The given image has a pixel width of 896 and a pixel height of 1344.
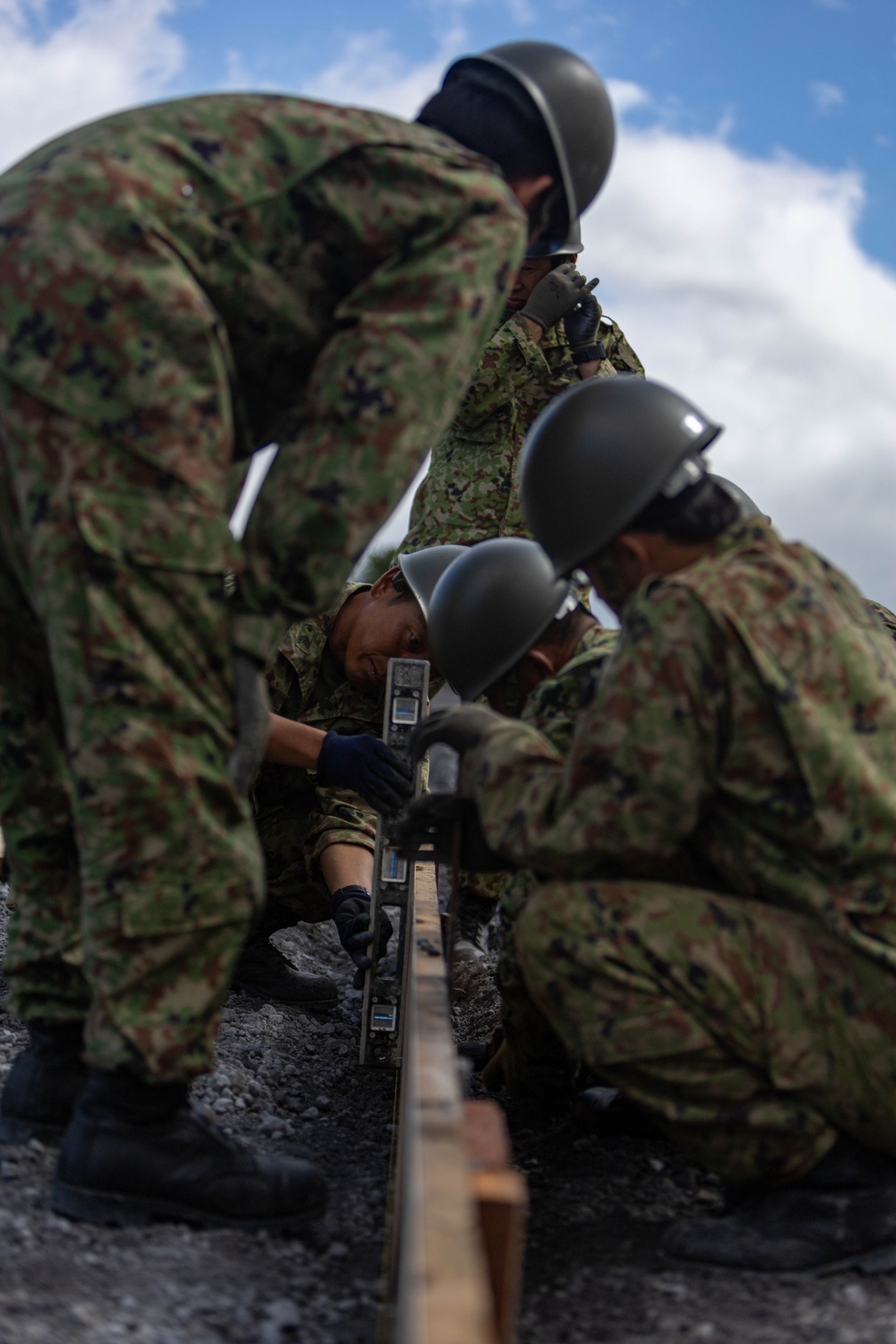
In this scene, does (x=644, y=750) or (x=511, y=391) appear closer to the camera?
(x=644, y=750)

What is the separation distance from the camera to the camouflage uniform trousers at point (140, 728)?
222cm

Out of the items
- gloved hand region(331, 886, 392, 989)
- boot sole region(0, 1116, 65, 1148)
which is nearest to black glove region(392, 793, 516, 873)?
boot sole region(0, 1116, 65, 1148)

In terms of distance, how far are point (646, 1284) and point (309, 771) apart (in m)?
2.59

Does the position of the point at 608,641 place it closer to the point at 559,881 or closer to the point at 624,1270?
the point at 559,881

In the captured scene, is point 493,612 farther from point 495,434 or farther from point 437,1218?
point 495,434

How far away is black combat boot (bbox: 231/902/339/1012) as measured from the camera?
15.8 feet

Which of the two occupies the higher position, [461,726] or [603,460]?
[603,460]

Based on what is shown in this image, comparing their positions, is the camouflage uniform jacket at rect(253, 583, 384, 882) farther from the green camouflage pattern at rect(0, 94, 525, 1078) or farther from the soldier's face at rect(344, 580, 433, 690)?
the green camouflage pattern at rect(0, 94, 525, 1078)

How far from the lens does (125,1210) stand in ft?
7.79

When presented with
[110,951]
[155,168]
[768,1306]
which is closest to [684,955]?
[768,1306]

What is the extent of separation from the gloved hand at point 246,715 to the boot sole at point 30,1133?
886 mm

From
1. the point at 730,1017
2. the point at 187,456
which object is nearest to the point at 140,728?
the point at 187,456

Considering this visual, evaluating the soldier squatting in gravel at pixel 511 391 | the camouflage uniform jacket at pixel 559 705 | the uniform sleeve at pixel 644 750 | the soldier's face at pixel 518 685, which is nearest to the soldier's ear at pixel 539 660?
the soldier's face at pixel 518 685

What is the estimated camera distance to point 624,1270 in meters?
2.39
